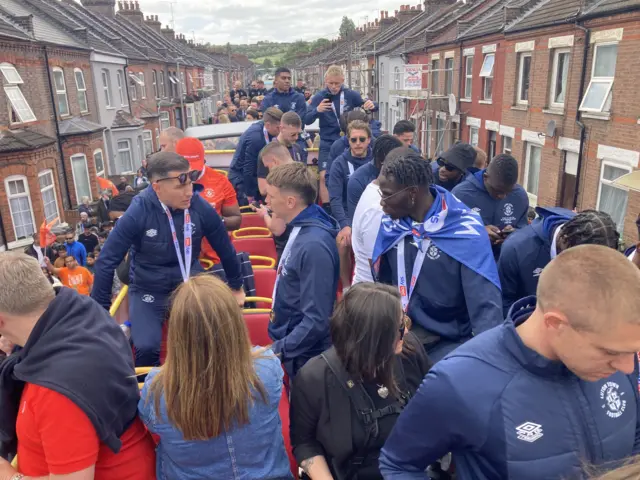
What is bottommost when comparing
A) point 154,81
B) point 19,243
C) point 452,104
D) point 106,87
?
point 19,243

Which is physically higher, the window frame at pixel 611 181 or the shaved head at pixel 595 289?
the shaved head at pixel 595 289

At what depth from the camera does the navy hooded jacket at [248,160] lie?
7289 mm

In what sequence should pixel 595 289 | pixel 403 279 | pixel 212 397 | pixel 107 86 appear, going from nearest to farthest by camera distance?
pixel 595 289, pixel 212 397, pixel 403 279, pixel 107 86

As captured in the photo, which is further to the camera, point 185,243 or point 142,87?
point 142,87

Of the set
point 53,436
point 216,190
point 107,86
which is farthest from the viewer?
point 107,86

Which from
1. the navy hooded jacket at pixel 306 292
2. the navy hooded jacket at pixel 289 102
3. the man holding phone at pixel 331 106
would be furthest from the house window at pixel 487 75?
the navy hooded jacket at pixel 306 292

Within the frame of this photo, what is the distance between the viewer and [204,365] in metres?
2.17

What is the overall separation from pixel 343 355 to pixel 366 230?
155 cm

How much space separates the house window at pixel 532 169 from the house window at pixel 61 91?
1852 centimetres

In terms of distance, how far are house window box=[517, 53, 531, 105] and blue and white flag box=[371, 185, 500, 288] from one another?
Result: 16015 millimetres

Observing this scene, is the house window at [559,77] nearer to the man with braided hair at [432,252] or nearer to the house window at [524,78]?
the house window at [524,78]

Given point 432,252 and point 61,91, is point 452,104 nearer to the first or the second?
point 61,91

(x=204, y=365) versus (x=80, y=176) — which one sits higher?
(x=204, y=365)

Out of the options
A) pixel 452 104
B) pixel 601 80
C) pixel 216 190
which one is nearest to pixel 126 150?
pixel 452 104
